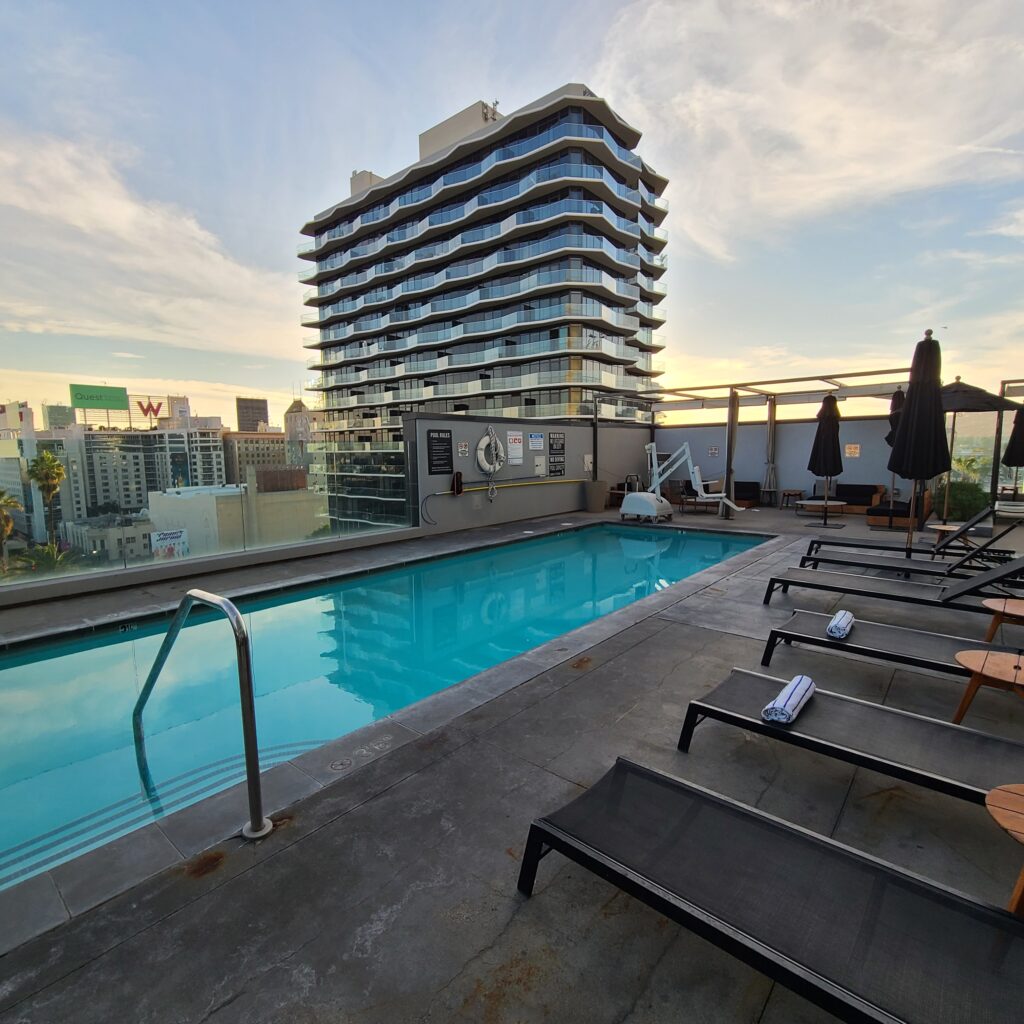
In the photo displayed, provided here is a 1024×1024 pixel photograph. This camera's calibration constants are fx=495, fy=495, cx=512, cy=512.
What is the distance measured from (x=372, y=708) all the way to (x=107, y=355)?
20.1 metres

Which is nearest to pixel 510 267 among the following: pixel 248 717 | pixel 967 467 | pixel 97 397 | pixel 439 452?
pixel 439 452

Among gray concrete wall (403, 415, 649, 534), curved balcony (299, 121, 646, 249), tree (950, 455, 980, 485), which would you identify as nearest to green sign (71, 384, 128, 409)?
gray concrete wall (403, 415, 649, 534)

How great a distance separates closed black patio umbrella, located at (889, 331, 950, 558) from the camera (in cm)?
544

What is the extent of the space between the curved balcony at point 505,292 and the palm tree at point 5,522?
1312 inches

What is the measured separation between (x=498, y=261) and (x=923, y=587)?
37.7m

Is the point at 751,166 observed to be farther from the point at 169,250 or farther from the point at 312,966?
the point at 169,250

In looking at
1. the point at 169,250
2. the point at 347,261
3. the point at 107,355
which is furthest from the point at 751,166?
the point at 347,261

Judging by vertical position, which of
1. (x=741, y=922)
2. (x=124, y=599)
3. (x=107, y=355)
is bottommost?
(x=124, y=599)

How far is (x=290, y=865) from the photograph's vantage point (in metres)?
1.85

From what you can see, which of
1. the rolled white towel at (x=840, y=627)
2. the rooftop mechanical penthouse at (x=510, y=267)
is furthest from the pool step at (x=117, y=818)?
the rooftop mechanical penthouse at (x=510, y=267)

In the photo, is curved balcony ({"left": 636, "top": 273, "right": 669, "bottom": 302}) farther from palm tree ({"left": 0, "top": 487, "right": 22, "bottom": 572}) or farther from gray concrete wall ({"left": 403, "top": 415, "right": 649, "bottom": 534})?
palm tree ({"left": 0, "top": 487, "right": 22, "bottom": 572})

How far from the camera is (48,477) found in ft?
18.6

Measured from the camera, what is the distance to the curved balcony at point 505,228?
33.6 meters

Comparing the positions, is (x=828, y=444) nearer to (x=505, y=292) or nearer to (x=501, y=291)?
(x=505, y=292)
